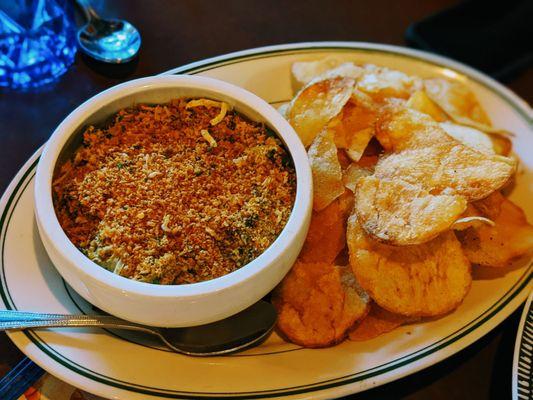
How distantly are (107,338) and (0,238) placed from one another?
0.29 m

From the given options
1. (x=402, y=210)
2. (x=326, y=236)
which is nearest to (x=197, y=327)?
(x=326, y=236)

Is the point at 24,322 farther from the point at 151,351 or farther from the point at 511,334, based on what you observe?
the point at 511,334

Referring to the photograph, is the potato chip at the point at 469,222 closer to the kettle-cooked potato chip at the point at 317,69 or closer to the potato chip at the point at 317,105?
the potato chip at the point at 317,105

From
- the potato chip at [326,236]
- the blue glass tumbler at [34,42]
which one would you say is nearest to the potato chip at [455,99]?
the potato chip at [326,236]

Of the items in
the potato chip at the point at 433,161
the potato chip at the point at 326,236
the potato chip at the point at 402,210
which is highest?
the potato chip at the point at 433,161

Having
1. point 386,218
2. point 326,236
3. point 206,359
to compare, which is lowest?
point 206,359

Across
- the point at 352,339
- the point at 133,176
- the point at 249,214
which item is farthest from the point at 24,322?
the point at 352,339

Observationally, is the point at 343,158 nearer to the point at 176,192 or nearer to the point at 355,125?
the point at 355,125

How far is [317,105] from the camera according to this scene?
46.9 inches

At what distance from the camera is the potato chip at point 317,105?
3.83 ft

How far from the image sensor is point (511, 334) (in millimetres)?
1146

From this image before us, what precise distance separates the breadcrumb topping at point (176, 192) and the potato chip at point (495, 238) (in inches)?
14.4

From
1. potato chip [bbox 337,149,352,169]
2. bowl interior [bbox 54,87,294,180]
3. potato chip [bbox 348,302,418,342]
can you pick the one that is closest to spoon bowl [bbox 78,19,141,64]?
bowl interior [bbox 54,87,294,180]

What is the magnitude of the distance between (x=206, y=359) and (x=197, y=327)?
0.06 m
